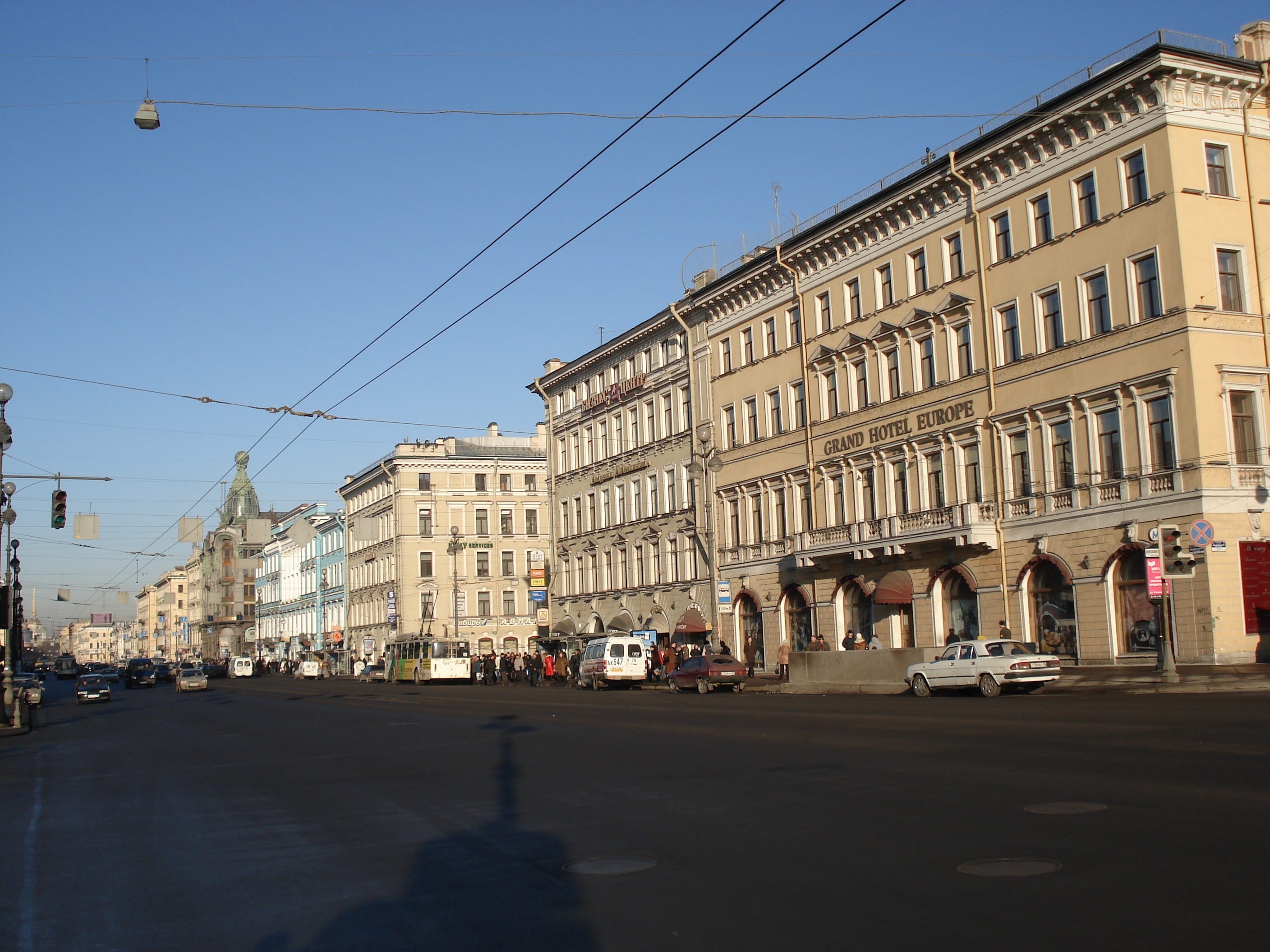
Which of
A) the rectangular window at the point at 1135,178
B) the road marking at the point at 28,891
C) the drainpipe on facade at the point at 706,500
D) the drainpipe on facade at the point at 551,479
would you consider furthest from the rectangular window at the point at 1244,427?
the drainpipe on facade at the point at 551,479

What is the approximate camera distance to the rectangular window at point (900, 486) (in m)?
45.1

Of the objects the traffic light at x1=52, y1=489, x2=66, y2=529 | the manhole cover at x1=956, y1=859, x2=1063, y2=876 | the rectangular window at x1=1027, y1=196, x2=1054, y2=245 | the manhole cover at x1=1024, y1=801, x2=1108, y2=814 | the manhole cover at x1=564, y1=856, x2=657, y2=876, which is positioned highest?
the rectangular window at x1=1027, y1=196, x2=1054, y2=245

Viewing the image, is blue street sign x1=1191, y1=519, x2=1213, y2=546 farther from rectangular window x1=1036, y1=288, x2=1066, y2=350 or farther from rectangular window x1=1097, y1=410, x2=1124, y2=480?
rectangular window x1=1036, y1=288, x2=1066, y2=350

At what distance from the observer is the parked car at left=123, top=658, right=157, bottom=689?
289 feet

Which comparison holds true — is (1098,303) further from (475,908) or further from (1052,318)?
(475,908)

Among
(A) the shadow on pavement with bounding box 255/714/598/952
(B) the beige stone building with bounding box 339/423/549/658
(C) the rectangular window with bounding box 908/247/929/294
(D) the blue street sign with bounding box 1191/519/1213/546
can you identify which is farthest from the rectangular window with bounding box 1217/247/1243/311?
(B) the beige stone building with bounding box 339/423/549/658

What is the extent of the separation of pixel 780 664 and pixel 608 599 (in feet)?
76.2

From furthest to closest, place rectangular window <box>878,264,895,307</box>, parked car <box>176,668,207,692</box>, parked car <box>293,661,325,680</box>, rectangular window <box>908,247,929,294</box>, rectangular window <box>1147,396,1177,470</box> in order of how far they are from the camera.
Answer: parked car <box>293,661,325,680</box> → parked car <box>176,668,207,692</box> → rectangular window <box>878,264,895,307</box> → rectangular window <box>908,247,929,294</box> → rectangular window <box>1147,396,1177,470</box>

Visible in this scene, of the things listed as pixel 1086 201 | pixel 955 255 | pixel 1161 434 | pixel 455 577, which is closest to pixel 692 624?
pixel 955 255

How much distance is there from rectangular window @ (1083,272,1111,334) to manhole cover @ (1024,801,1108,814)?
28225 millimetres

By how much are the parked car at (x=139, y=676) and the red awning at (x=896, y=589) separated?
205 feet

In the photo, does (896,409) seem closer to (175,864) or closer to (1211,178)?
(1211,178)

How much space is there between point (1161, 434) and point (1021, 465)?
580cm

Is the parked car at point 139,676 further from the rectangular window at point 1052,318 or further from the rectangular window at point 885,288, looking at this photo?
the rectangular window at point 1052,318
